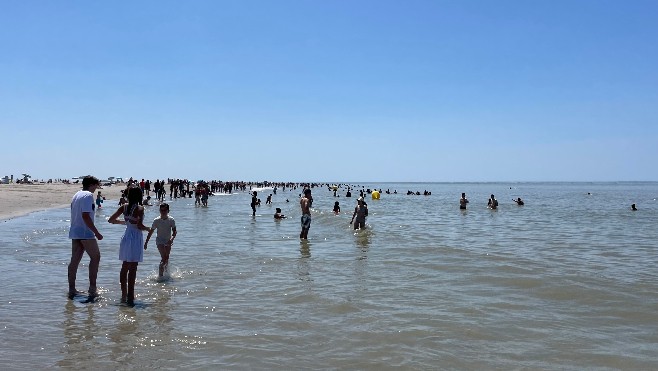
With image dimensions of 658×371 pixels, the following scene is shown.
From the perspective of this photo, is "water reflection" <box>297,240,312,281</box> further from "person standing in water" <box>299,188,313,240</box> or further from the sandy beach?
the sandy beach

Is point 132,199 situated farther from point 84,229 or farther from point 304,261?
point 304,261

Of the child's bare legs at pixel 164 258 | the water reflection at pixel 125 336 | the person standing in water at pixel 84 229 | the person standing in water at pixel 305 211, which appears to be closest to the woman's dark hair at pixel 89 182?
the person standing in water at pixel 84 229

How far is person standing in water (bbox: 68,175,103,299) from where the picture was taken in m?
7.52

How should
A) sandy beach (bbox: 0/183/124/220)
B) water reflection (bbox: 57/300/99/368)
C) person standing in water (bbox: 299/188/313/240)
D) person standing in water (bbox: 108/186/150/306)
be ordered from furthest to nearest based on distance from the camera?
sandy beach (bbox: 0/183/124/220) < person standing in water (bbox: 299/188/313/240) < person standing in water (bbox: 108/186/150/306) < water reflection (bbox: 57/300/99/368)

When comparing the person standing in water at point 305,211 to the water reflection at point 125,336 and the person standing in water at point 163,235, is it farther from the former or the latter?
the water reflection at point 125,336

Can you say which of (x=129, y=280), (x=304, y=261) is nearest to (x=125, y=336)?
(x=129, y=280)

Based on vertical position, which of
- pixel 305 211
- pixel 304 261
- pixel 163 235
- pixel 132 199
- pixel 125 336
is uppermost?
pixel 132 199

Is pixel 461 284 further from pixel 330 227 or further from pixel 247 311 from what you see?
pixel 330 227

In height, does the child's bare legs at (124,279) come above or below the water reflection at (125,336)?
above

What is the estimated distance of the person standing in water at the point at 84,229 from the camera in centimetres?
752

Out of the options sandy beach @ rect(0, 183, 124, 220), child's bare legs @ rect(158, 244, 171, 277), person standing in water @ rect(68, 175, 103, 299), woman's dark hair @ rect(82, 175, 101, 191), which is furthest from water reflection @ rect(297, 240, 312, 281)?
sandy beach @ rect(0, 183, 124, 220)

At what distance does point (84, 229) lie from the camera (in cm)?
775

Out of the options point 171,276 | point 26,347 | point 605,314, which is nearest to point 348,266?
point 171,276

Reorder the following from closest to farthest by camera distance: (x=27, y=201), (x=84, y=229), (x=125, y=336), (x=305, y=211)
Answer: (x=125, y=336), (x=84, y=229), (x=305, y=211), (x=27, y=201)
